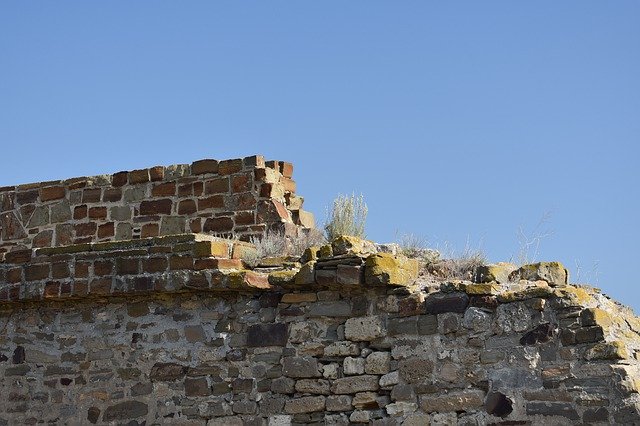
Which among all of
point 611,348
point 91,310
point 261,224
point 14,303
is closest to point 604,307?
point 611,348

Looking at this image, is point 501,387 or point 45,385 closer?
point 501,387

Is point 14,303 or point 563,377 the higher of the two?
point 14,303

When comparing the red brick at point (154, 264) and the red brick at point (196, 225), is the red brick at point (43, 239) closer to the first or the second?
the red brick at point (196, 225)

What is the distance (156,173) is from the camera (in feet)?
37.9

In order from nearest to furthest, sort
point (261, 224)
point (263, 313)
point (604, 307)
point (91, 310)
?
point (604, 307)
point (263, 313)
point (91, 310)
point (261, 224)

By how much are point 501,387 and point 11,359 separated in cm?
475

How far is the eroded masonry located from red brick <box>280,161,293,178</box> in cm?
75

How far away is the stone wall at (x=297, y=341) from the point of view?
8000mm

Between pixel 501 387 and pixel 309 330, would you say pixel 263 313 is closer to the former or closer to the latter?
pixel 309 330

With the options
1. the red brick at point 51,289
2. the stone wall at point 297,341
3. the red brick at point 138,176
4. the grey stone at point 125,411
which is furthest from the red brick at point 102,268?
the red brick at point 138,176

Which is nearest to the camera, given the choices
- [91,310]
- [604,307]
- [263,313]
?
[604,307]

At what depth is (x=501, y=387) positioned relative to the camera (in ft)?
26.5

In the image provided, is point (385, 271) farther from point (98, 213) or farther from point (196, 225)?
point (98, 213)

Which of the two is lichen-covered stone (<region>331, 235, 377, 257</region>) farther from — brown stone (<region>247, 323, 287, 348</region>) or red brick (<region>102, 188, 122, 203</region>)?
red brick (<region>102, 188, 122, 203</region>)
